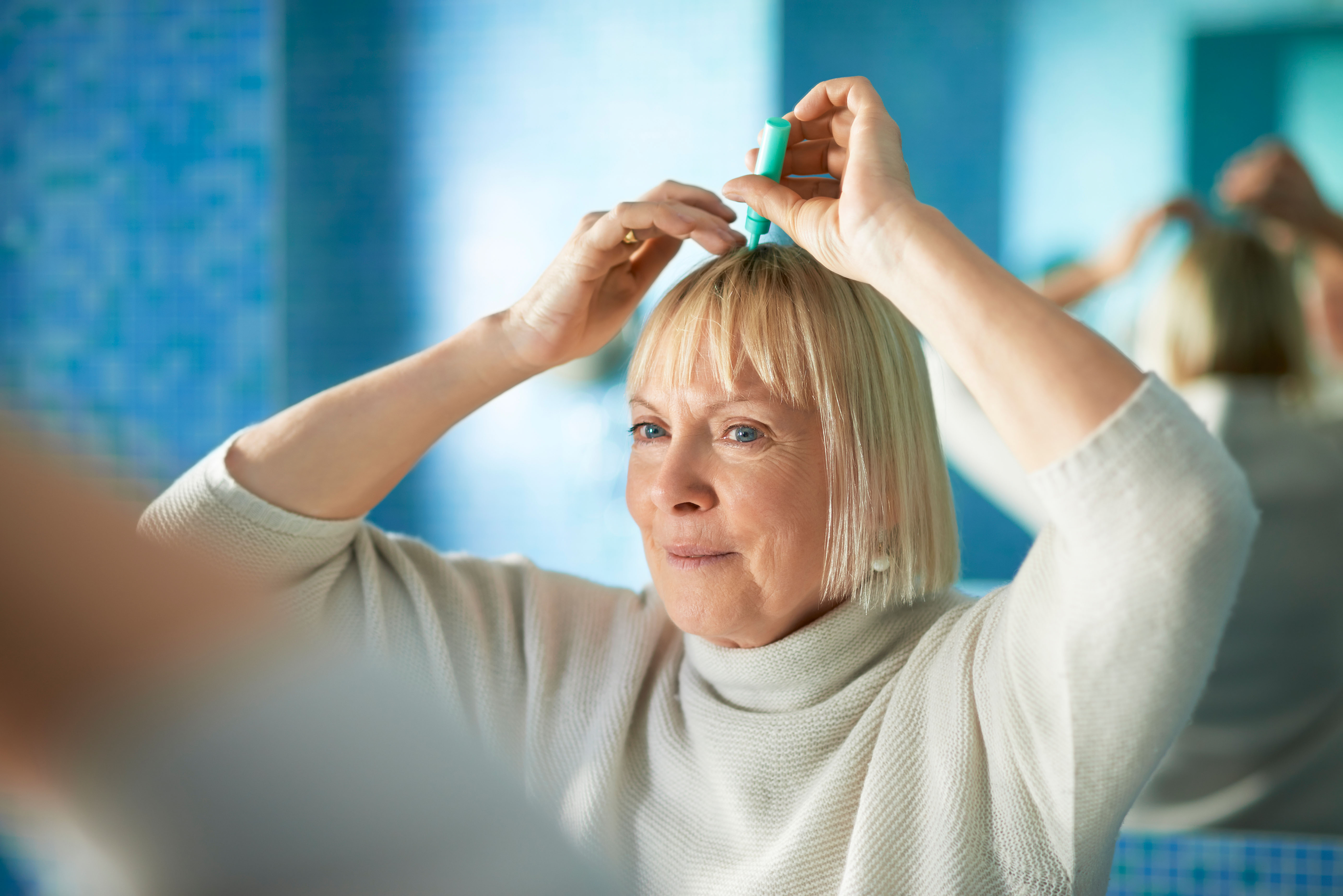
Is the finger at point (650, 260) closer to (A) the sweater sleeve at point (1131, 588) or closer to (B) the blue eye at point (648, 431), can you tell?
(B) the blue eye at point (648, 431)

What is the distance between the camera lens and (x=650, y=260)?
107 cm

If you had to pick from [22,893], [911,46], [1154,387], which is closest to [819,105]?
[1154,387]

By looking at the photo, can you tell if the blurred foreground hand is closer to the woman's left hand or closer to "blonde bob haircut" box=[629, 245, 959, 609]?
the woman's left hand

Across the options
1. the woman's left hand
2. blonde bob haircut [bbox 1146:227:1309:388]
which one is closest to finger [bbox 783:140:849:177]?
the woman's left hand

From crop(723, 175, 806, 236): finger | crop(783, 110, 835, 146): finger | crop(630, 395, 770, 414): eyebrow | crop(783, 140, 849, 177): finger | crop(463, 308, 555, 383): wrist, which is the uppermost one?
crop(783, 110, 835, 146): finger

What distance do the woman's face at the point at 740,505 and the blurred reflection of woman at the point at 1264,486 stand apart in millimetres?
715

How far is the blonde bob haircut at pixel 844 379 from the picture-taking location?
2.99 ft

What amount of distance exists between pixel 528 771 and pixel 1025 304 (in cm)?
67

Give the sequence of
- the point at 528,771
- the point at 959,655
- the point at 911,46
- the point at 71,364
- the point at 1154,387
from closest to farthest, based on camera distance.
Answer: the point at 1154,387 < the point at 959,655 < the point at 528,771 < the point at 911,46 < the point at 71,364

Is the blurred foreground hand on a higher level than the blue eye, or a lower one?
higher

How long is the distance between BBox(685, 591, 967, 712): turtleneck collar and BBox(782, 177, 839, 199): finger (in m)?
0.39

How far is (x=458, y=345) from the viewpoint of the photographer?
1044mm

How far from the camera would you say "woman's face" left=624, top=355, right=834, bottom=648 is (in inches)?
35.7

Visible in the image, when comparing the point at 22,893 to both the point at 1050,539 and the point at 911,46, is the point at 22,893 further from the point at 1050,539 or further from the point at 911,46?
the point at 911,46
